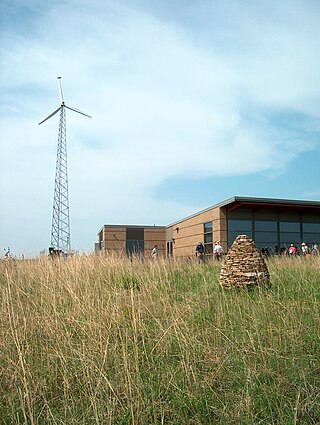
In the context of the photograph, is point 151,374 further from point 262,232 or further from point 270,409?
point 262,232

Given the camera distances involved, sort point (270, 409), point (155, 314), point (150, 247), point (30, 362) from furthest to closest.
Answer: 1. point (150, 247)
2. point (155, 314)
3. point (30, 362)
4. point (270, 409)

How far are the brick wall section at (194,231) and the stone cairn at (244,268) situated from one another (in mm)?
15984

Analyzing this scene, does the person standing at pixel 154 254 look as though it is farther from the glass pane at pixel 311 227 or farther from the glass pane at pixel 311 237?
the glass pane at pixel 311 227

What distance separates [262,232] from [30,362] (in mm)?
27976

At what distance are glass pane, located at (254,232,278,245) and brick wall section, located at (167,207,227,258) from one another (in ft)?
8.73

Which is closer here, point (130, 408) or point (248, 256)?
point (130, 408)

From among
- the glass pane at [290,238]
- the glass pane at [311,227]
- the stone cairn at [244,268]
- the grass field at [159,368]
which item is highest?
the glass pane at [311,227]

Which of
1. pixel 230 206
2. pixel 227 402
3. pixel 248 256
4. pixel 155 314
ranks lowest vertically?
pixel 227 402

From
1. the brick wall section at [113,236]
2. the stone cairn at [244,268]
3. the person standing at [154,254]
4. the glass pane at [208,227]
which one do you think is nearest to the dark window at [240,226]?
the glass pane at [208,227]

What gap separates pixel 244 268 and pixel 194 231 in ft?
89.7

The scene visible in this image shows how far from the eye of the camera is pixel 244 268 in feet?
25.9

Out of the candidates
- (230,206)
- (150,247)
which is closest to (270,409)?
(230,206)

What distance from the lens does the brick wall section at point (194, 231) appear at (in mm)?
29484

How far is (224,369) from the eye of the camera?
11.5 ft
